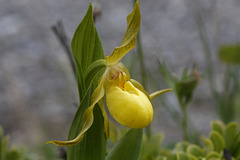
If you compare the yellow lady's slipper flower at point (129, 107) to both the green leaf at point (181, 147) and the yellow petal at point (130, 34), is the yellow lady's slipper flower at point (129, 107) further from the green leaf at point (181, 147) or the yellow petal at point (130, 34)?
the green leaf at point (181, 147)

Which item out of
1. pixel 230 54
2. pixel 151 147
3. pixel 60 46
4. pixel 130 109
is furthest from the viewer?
pixel 60 46

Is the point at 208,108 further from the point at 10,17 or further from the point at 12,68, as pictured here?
the point at 10,17

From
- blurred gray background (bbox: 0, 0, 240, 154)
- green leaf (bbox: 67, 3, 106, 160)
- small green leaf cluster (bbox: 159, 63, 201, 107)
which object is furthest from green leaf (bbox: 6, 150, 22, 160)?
blurred gray background (bbox: 0, 0, 240, 154)

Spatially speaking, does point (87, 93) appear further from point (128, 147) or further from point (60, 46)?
point (60, 46)

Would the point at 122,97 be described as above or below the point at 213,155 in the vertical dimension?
above

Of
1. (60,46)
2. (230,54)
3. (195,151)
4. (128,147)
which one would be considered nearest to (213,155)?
(195,151)
